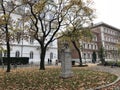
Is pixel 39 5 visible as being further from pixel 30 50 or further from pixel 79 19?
pixel 30 50

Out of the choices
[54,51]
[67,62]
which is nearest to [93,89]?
[67,62]

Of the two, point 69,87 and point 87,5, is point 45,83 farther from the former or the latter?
point 87,5

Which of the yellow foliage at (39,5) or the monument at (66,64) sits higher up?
the yellow foliage at (39,5)

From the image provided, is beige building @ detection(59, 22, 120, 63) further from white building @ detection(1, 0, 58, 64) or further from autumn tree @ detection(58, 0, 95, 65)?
autumn tree @ detection(58, 0, 95, 65)

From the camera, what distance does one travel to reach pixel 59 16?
2888 centimetres

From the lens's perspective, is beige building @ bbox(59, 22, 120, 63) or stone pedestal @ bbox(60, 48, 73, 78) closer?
stone pedestal @ bbox(60, 48, 73, 78)

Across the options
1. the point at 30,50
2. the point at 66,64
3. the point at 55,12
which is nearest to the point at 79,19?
the point at 55,12

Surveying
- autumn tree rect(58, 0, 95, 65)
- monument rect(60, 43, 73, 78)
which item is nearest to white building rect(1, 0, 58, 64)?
autumn tree rect(58, 0, 95, 65)

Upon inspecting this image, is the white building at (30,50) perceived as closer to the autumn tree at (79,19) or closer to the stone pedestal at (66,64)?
the autumn tree at (79,19)

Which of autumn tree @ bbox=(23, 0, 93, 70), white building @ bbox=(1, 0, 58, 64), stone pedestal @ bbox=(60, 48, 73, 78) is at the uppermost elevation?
autumn tree @ bbox=(23, 0, 93, 70)

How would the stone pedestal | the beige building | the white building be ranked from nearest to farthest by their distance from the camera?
1. the stone pedestal
2. the white building
3. the beige building

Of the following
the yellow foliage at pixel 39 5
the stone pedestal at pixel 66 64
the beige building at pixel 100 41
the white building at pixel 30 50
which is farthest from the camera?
the beige building at pixel 100 41

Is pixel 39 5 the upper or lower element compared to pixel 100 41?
lower

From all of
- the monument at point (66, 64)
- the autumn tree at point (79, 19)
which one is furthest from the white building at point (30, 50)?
the monument at point (66, 64)
